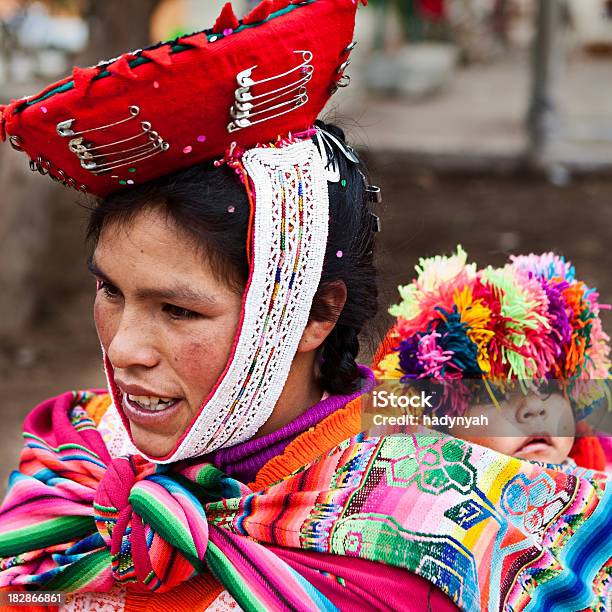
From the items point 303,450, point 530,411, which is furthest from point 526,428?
point 303,450

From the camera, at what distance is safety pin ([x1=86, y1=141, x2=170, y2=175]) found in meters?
1.82

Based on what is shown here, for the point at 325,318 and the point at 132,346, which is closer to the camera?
the point at 132,346

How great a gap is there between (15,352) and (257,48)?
606cm

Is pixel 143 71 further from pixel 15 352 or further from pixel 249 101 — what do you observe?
pixel 15 352

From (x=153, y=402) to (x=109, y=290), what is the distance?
0.23 metres

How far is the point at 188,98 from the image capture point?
69.5 inches

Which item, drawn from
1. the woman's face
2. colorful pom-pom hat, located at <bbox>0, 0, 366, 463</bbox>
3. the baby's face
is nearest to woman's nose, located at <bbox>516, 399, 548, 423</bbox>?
the baby's face

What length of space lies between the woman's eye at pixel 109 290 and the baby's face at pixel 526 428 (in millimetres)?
794

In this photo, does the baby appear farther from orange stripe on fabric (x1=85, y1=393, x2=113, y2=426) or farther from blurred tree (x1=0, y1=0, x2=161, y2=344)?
blurred tree (x1=0, y1=0, x2=161, y2=344)

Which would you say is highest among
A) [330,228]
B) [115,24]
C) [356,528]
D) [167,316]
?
[115,24]

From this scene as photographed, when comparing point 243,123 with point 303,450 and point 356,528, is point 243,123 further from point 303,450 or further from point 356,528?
point 356,528

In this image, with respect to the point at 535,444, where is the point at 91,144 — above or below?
above

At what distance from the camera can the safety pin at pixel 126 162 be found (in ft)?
5.97

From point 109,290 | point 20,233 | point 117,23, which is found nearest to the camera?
point 109,290
